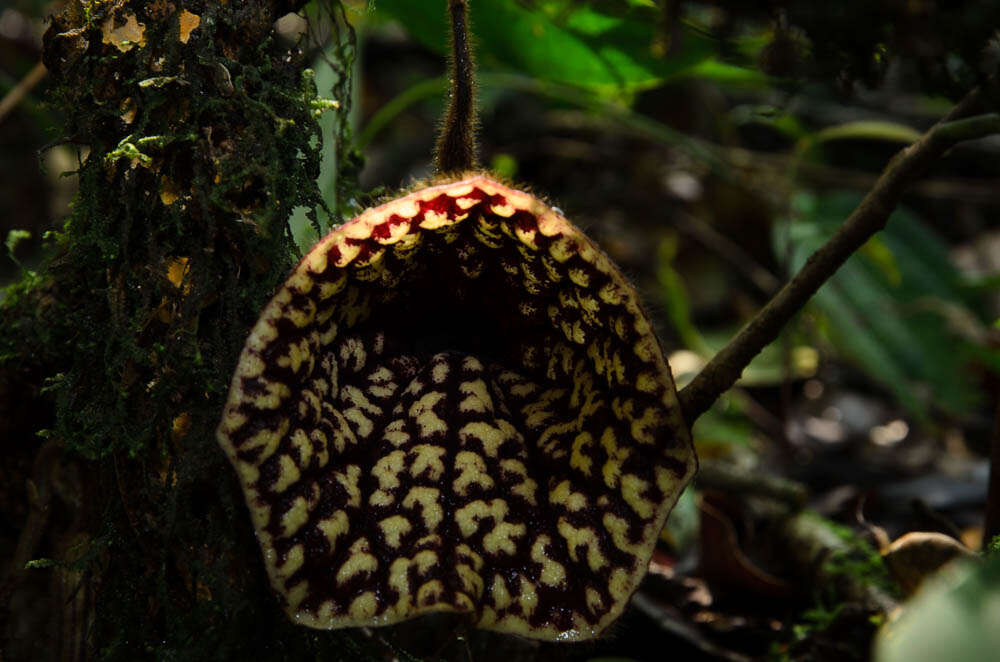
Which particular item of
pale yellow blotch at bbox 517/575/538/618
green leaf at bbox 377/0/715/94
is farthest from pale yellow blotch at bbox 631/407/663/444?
green leaf at bbox 377/0/715/94

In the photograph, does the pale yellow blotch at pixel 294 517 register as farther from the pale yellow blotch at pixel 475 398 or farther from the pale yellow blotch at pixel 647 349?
the pale yellow blotch at pixel 647 349

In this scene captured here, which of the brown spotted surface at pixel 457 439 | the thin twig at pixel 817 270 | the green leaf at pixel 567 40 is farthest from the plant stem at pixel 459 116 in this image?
the green leaf at pixel 567 40

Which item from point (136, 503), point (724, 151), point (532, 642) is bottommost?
point (532, 642)

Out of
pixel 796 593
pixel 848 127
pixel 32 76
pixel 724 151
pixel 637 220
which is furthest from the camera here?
pixel 637 220

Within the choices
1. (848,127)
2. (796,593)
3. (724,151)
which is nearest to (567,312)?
(796,593)

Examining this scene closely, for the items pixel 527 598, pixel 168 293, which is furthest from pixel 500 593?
pixel 168 293

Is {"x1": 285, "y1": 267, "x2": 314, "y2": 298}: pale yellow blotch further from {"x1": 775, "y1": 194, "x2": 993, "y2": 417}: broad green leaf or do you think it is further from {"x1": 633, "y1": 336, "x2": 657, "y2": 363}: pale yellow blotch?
{"x1": 775, "y1": 194, "x2": 993, "y2": 417}: broad green leaf

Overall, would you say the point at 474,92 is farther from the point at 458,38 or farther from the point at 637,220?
the point at 637,220

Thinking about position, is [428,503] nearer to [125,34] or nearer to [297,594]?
[297,594]
